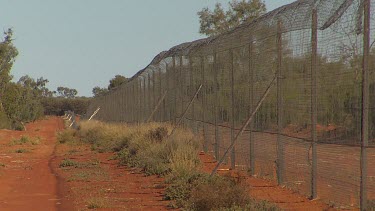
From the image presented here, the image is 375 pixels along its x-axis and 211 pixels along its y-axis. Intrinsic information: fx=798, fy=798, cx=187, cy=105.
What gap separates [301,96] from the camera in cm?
1300

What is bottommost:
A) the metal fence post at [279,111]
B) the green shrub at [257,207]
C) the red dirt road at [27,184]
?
the red dirt road at [27,184]

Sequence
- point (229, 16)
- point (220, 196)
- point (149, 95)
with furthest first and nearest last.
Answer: point (229, 16) < point (149, 95) < point (220, 196)

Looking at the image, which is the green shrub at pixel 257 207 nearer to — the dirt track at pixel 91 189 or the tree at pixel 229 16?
the dirt track at pixel 91 189

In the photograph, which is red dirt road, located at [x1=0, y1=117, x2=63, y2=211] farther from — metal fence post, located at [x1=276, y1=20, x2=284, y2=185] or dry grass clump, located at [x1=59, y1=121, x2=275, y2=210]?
metal fence post, located at [x1=276, y1=20, x2=284, y2=185]

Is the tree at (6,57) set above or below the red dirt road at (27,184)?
above

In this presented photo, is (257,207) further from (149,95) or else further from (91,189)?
(149,95)

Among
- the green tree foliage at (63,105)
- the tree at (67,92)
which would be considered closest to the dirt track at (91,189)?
the green tree foliage at (63,105)

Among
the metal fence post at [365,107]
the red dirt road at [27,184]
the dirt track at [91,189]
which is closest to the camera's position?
the metal fence post at [365,107]

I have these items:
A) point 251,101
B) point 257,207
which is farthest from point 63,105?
point 257,207

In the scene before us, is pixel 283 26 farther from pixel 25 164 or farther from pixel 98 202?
pixel 25 164

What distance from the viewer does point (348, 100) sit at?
10.5 m

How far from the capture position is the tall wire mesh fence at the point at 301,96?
33.6 feet

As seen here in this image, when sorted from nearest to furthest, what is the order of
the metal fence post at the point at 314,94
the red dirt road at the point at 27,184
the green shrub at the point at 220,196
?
1. the green shrub at the point at 220,196
2. the metal fence post at the point at 314,94
3. the red dirt road at the point at 27,184

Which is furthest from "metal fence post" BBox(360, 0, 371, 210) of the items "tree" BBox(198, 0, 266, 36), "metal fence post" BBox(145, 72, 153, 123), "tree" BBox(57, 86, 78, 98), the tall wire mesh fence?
"tree" BBox(57, 86, 78, 98)
